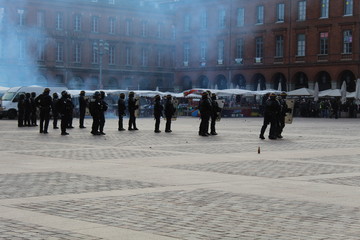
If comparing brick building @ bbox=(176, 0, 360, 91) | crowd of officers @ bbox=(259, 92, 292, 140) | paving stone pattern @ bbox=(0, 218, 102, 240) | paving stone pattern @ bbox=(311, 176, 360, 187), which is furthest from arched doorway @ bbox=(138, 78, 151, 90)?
paving stone pattern @ bbox=(0, 218, 102, 240)

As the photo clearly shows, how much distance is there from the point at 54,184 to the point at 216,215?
3518 millimetres

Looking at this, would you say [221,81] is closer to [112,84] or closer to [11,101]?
[112,84]

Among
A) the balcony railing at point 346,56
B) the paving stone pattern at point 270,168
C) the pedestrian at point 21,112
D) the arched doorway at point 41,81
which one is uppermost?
the balcony railing at point 346,56

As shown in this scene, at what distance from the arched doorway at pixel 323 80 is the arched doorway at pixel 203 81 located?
42.1ft

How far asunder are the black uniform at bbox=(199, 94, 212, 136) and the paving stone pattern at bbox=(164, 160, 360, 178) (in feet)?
35.9

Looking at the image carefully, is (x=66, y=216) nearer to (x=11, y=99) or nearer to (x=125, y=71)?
(x=11, y=99)

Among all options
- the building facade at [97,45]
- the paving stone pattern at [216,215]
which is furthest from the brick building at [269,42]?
the paving stone pattern at [216,215]

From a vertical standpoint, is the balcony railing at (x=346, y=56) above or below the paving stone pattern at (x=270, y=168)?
above

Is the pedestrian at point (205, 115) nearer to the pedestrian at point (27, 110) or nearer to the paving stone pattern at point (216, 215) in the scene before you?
the pedestrian at point (27, 110)

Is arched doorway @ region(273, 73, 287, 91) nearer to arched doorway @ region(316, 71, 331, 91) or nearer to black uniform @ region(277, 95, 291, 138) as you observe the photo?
arched doorway @ region(316, 71, 331, 91)

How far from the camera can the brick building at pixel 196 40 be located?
206 ft

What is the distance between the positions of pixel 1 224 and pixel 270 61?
64.3 metres

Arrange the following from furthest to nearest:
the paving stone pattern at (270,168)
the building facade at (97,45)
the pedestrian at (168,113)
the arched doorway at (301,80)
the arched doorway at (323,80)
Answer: the building facade at (97,45) → the arched doorway at (301,80) → the arched doorway at (323,80) → the pedestrian at (168,113) → the paving stone pattern at (270,168)

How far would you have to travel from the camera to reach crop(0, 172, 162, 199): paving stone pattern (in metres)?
10.1
